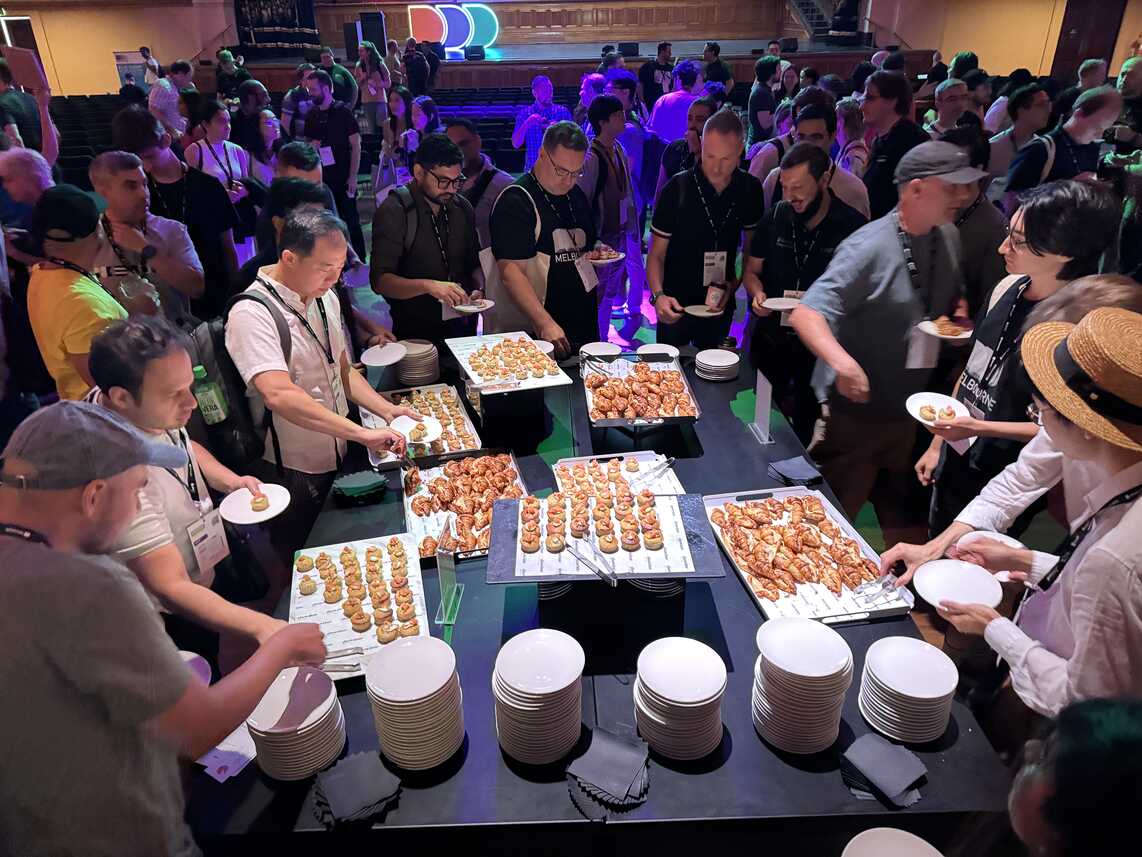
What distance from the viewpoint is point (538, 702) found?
1.53 metres

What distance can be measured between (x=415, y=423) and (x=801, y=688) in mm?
1769

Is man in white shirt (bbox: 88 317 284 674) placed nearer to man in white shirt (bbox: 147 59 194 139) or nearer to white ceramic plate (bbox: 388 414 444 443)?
white ceramic plate (bbox: 388 414 444 443)

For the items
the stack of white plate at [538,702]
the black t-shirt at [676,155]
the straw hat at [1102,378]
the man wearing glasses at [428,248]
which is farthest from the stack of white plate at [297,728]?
the black t-shirt at [676,155]

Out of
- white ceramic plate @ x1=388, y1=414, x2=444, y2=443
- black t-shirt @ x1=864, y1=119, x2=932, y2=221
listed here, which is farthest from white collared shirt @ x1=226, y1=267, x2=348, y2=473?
black t-shirt @ x1=864, y1=119, x2=932, y2=221

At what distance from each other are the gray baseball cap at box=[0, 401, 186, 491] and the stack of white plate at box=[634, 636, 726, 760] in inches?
46.4

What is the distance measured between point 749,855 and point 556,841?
429 millimetres

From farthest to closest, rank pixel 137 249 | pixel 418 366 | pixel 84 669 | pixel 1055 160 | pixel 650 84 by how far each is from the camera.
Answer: pixel 650 84 → pixel 1055 160 → pixel 137 249 → pixel 418 366 → pixel 84 669

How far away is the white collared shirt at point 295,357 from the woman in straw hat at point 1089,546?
223 centimetres

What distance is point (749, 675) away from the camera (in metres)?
1.82

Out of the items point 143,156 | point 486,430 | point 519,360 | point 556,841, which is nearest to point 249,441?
point 486,430

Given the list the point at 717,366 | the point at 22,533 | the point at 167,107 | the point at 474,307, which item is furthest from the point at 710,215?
the point at 167,107

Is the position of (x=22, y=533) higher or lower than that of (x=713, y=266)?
higher

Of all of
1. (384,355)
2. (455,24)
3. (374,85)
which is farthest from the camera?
(455,24)

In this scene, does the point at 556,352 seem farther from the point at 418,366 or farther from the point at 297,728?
the point at 297,728
